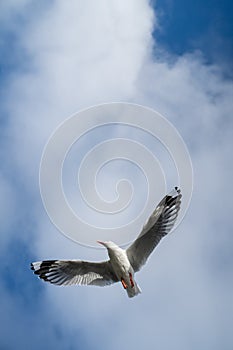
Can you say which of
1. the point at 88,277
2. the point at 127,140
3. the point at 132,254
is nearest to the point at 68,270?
the point at 88,277

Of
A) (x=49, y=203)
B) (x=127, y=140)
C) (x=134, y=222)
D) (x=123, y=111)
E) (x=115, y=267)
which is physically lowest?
(x=115, y=267)

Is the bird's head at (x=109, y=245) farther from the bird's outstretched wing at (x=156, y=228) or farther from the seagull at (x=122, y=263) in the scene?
the bird's outstretched wing at (x=156, y=228)

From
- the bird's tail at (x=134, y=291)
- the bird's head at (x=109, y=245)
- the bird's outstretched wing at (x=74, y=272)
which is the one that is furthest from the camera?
the bird's outstretched wing at (x=74, y=272)

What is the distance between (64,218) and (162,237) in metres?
1.32

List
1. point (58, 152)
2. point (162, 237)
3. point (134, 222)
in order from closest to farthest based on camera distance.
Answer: point (162, 237)
point (134, 222)
point (58, 152)

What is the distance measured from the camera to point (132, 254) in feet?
24.8

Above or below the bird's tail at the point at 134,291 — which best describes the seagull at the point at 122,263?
above

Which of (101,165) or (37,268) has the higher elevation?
(101,165)

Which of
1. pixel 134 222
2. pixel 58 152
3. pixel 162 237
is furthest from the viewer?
pixel 58 152

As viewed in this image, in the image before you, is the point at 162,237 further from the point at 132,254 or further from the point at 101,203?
the point at 101,203

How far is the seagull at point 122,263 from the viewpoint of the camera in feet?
24.2

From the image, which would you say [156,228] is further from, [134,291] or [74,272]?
[74,272]

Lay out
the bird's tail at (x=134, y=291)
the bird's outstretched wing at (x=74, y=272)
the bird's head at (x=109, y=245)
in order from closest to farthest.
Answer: the bird's tail at (x=134, y=291)
the bird's head at (x=109, y=245)
the bird's outstretched wing at (x=74, y=272)

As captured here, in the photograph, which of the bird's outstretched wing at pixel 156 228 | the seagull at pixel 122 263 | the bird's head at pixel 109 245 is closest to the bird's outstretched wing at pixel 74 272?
the seagull at pixel 122 263
